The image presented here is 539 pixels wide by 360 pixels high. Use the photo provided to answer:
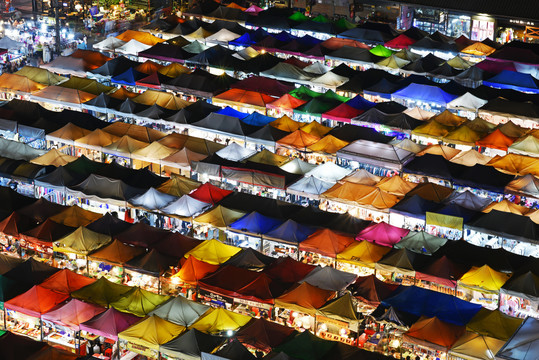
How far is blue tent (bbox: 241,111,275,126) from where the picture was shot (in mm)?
29156

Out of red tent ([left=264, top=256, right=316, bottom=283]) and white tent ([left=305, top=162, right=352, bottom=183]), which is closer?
red tent ([left=264, top=256, right=316, bottom=283])

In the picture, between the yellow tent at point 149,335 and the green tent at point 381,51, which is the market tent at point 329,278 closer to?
the yellow tent at point 149,335

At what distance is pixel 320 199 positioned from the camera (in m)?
25.0

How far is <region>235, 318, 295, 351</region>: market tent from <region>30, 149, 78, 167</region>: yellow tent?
9678mm

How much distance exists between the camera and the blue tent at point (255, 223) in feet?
75.0

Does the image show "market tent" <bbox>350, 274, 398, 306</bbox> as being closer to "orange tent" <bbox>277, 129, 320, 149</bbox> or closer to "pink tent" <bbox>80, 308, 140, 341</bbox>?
"pink tent" <bbox>80, 308, 140, 341</bbox>

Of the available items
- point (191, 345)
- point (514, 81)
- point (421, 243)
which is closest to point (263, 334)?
point (191, 345)

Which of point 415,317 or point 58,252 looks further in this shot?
point 58,252

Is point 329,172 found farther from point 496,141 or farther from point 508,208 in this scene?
point 496,141

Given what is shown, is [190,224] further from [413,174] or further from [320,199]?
[413,174]

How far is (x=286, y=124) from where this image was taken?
28.8m

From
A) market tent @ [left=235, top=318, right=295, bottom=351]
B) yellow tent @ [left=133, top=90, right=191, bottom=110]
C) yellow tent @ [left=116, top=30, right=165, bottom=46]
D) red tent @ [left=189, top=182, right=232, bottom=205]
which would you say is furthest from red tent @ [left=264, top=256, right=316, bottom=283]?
yellow tent @ [left=116, top=30, right=165, bottom=46]

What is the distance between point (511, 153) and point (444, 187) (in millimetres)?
3008

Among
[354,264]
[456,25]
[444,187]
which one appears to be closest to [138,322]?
[354,264]
